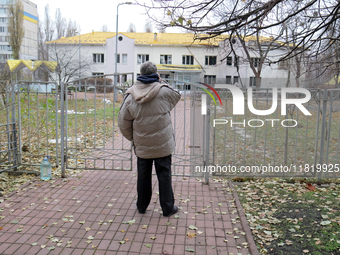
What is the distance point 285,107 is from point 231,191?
6.48 feet

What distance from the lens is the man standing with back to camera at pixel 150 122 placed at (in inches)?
156

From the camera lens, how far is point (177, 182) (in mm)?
5762

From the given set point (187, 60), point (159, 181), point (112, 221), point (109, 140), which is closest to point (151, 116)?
point (159, 181)

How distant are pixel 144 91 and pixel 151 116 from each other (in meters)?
0.33

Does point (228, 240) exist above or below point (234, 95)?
below

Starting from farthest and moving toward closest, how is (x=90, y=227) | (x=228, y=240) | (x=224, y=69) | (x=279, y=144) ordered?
(x=224, y=69) → (x=279, y=144) → (x=90, y=227) → (x=228, y=240)

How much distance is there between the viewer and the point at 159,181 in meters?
4.19

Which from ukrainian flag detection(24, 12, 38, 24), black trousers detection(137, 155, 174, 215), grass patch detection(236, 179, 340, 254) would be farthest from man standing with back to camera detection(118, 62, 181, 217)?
ukrainian flag detection(24, 12, 38, 24)

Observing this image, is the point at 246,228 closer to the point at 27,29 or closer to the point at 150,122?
the point at 150,122

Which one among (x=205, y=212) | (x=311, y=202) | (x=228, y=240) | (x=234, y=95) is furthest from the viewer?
(x=234, y=95)

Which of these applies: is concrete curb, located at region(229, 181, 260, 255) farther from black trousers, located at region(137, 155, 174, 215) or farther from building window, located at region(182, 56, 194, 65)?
building window, located at region(182, 56, 194, 65)

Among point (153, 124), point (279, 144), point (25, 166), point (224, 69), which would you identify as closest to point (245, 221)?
point (153, 124)

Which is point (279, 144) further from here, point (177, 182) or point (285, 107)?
point (177, 182)

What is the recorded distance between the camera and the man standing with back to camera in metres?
3.97
